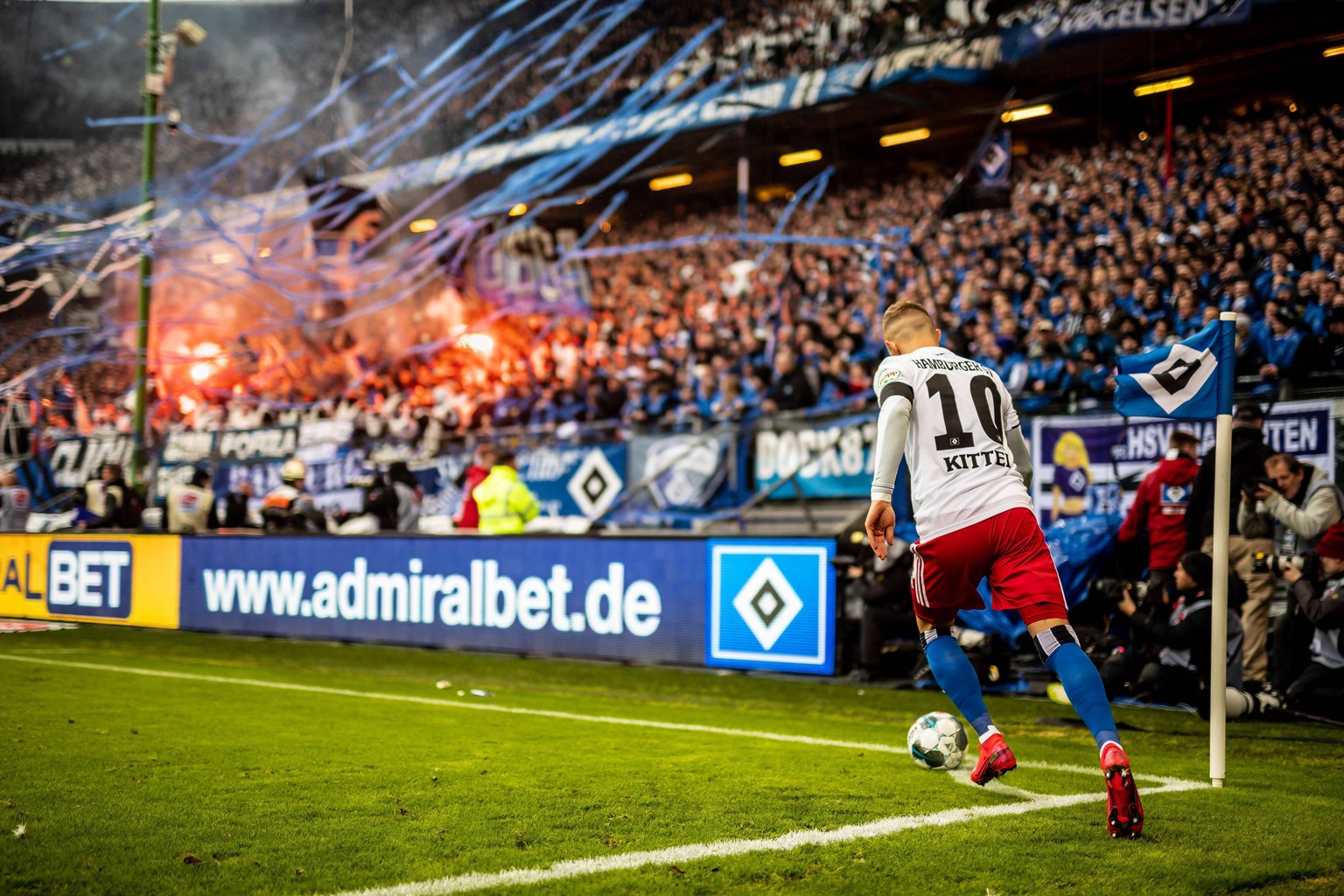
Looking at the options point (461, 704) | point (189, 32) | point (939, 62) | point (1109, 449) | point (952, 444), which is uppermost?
point (939, 62)

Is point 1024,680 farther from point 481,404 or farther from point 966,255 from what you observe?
point 481,404

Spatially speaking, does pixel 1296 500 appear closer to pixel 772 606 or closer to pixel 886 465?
pixel 772 606

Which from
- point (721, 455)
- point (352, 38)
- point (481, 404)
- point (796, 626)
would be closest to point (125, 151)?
point (352, 38)

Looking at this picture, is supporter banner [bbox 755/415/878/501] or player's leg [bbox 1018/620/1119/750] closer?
player's leg [bbox 1018/620/1119/750]

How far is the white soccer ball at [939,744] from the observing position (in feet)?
18.7

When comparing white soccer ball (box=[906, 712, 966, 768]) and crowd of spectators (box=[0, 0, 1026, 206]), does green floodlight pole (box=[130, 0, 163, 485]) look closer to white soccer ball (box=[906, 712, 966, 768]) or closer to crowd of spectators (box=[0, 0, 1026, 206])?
crowd of spectators (box=[0, 0, 1026, 206])

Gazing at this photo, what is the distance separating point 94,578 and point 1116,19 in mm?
14502

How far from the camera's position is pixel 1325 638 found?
8.12 metres

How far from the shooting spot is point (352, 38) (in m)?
28.8

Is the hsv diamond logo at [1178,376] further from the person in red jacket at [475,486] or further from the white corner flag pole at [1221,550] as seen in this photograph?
the person in red jacket at [475,486]

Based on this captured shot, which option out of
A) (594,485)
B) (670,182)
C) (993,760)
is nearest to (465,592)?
(594,485)

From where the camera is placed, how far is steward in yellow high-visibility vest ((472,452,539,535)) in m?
12.4

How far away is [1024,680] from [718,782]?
5.02 metres

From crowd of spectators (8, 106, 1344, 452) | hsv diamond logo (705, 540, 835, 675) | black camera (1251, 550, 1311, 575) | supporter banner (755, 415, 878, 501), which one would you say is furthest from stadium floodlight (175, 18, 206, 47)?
black camera (1251, 550, 1311, 575)
